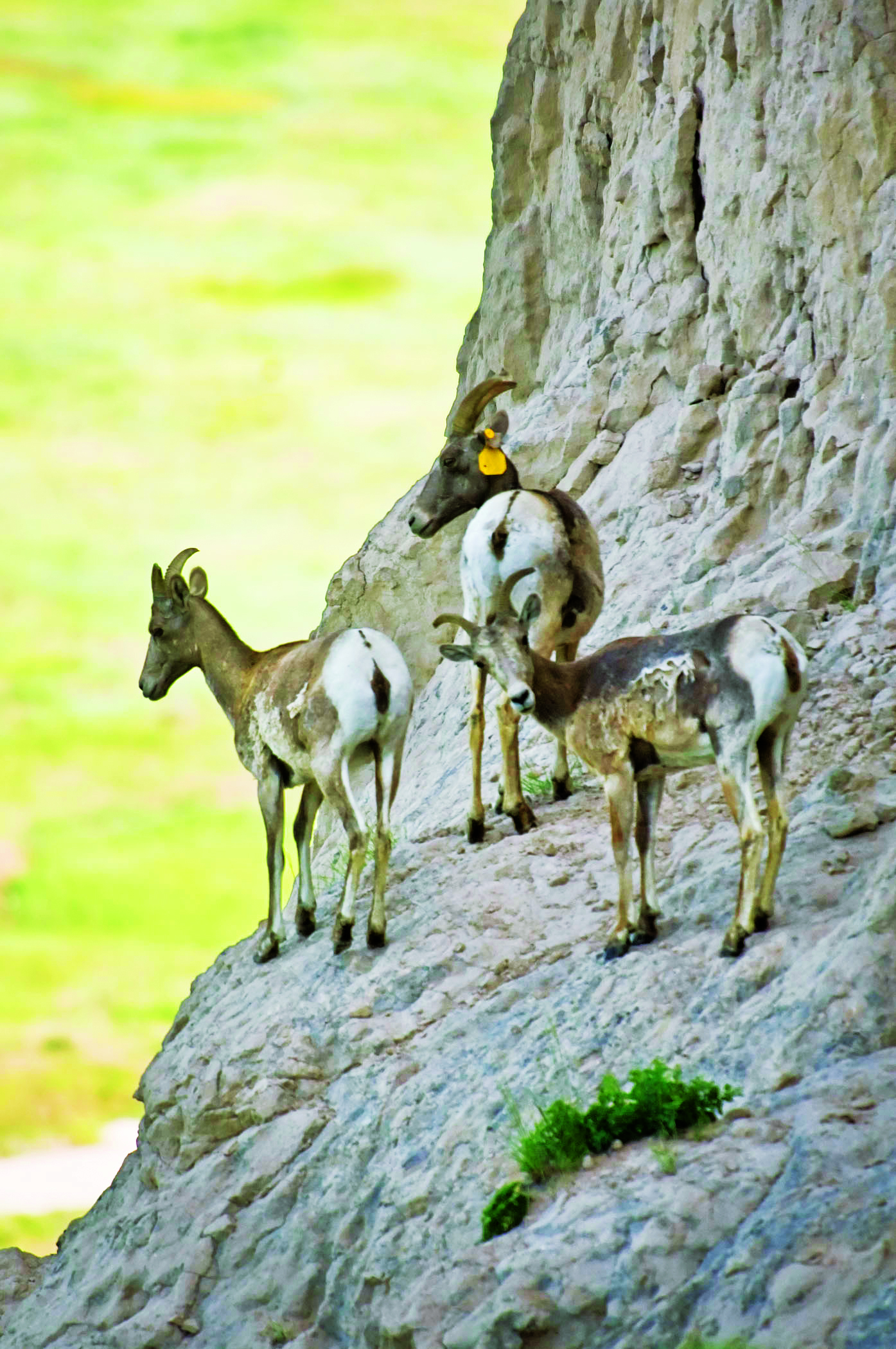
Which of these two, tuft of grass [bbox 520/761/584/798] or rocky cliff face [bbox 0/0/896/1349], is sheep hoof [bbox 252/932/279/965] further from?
tuft of grass [bbox 520/761/584/798]

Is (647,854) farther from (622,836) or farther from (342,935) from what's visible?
(342,935)

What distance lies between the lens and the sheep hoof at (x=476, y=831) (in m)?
10.8

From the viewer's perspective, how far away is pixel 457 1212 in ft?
24.8

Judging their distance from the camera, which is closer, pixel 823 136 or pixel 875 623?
pixel 875 623

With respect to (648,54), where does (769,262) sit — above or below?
below

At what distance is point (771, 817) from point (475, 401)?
5063mm

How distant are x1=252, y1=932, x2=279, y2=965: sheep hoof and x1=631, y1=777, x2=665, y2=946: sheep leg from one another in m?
3.03

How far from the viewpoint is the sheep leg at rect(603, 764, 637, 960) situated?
8.48 m

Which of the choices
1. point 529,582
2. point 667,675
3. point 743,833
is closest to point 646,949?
point 743,833

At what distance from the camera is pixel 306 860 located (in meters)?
11.0

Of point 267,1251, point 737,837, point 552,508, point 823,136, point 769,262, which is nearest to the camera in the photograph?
point 267,1251

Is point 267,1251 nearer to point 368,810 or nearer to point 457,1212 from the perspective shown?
point 457,1212

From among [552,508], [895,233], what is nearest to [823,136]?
[895,233]

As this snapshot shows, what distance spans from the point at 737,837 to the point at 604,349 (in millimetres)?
7319
